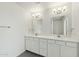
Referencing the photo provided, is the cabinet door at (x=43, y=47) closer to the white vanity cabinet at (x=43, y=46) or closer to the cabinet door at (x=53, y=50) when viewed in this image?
the white vanity cabinet at (x=43, y=46)

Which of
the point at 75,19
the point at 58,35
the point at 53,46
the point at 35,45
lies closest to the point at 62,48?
the point at 53,46

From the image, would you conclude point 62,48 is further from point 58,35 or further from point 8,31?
point 8,31

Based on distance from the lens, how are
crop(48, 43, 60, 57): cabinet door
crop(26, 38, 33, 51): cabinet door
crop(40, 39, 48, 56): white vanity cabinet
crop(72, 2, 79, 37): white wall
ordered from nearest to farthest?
crop(48, 43, 60, 57): cabinet door
crop(72, 2, 79, 37): white wall
crop(40, 39, 48, 56): white vanity cabinet
crop(26, 38, 33, 51): cabinet door

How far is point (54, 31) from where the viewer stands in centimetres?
307

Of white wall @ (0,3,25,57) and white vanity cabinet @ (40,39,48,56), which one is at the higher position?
white wall @ (0,3,25,57)

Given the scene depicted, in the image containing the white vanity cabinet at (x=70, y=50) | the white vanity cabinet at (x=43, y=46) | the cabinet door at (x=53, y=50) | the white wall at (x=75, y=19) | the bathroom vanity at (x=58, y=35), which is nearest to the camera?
the white vanity cabinet at (x=70, y=50)

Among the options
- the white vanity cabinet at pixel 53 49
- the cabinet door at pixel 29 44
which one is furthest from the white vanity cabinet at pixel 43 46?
the cabinet door at pixel 29 44

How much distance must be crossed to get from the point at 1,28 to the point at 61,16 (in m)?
1.99

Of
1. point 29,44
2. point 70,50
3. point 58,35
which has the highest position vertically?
point 58,35

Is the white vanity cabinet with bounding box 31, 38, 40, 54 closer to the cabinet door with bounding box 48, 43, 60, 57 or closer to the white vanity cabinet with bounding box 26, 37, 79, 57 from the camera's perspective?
the white vanity cabinet with bounding box 26, 37, 79, 57

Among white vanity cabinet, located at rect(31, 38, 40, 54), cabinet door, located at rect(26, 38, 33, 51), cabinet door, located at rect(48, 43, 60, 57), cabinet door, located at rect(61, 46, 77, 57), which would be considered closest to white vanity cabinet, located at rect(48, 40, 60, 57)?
cabinet door, located at rect(48, 43, 60, 57)

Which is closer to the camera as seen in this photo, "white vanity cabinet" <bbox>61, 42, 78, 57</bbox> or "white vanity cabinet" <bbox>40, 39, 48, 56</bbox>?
"white vanity cabinet" <bbox>61, 42, 78, 57</bbox>

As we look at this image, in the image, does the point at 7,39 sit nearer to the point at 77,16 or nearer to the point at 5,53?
the point at 5,53

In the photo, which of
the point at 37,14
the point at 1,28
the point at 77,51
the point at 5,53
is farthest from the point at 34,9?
the point at 77,51
